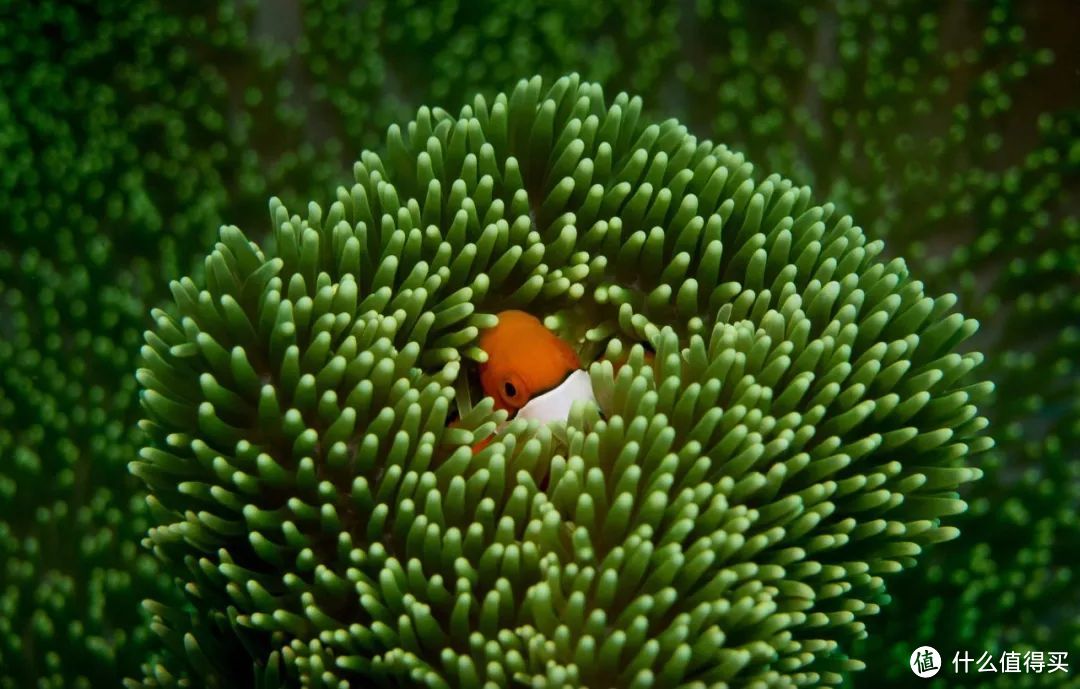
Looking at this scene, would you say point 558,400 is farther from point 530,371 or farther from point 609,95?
point 609,95

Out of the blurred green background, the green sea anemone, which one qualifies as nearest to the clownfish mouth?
the green sea anemone

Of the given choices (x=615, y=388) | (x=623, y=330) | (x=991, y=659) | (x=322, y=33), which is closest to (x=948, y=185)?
(x=991, y=659)

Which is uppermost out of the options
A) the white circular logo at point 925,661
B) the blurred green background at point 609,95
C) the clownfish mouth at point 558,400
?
the blurred green background at point 609,95

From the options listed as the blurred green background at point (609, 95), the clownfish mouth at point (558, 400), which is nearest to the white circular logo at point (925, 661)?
the blurred green background at point (609, 95)

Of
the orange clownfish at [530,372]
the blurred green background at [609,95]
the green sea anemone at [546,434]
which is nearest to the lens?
the green sea anemone at [546,434]

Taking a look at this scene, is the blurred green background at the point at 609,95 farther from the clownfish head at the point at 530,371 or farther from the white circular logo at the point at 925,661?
the clownfish head at the point at 530,371

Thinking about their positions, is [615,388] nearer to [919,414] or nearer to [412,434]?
[412,434]
